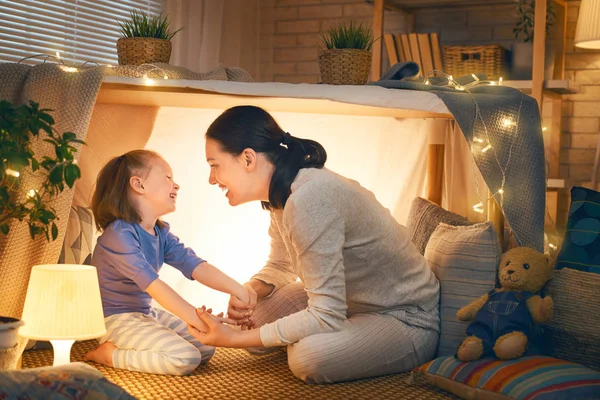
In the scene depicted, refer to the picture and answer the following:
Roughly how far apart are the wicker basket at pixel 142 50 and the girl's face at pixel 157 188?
393mm

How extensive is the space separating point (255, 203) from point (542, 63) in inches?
49.0

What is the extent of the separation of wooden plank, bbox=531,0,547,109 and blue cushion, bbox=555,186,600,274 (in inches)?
41.0

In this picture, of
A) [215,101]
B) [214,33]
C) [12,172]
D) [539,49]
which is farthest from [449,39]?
[12,172]

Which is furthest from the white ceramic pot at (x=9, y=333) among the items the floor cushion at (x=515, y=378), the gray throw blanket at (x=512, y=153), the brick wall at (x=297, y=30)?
the brick wall at (x=297, y=30)

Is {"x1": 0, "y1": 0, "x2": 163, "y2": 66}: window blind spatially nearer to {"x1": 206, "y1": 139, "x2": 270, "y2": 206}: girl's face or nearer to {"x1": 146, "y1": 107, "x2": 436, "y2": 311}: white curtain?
{"x1": 146, "y1": 107, "x2": 436, "y2": 311}: white curtain

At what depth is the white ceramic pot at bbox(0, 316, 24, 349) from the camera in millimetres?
1538

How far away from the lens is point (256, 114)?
6.04 feet

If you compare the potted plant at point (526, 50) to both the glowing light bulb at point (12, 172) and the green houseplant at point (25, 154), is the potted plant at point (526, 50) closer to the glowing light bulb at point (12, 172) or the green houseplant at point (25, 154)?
the green houseplant at point (25, 154)

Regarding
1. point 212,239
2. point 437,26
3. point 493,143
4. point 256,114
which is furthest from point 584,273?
point 437,26

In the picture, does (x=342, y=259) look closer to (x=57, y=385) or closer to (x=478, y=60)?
(x=57, y=385)

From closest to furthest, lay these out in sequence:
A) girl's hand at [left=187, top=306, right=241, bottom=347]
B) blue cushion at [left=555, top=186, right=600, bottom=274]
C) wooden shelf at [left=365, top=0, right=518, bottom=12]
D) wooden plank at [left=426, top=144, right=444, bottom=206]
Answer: girl's hand at [left=187, top=306, right=241, bottom=347] < blue cushion at [left=555, top=186, right=600, bottom=274] < wooden plank at [left=426, top=144, right=444, bottom=206] < wooden shelf at [left=365, top=0, right=518, bottom=12]

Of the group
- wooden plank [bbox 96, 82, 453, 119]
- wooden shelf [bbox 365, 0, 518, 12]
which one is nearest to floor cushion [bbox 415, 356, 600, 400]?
wooden plank [bbox 96, 82, 453, 119]

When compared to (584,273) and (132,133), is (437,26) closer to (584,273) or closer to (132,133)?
(132,133)

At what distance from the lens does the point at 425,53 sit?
333 centimetres
